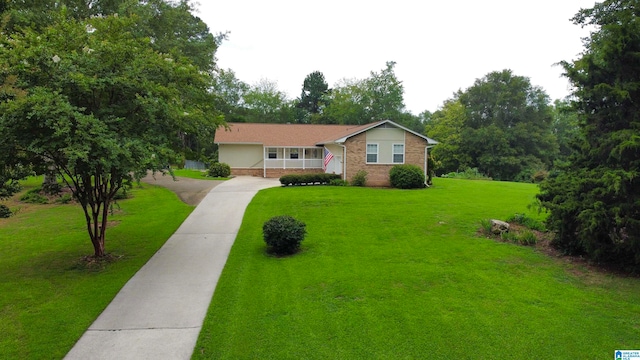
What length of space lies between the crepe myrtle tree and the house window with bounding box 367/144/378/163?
48.1 feet

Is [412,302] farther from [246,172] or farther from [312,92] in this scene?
[312,92]

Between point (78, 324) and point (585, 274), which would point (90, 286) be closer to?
point (78, 324)

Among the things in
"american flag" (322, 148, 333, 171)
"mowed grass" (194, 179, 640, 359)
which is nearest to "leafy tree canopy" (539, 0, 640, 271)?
"mowed grass" (194, 179, 640, 359)

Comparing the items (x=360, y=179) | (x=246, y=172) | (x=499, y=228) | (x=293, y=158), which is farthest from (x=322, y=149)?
(x=499, y=228)

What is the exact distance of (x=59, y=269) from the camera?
9109mm

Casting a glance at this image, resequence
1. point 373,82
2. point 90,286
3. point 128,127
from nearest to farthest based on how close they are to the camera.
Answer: point 90,286 → point 128,127 → point 373,82

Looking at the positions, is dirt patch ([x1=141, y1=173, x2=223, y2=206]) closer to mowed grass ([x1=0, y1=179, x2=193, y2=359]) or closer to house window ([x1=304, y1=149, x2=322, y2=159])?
mowed grass ([x1=0, y1=179, x2=193, y2=359])

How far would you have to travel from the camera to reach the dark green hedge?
22672mm

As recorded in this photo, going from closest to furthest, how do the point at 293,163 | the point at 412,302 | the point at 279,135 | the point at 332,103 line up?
the point at 412,302 < the point at 293,163 < the point at 279,135 < the point at 332,103

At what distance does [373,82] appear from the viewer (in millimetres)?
56281

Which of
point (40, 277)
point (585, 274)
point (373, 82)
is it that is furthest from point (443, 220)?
point (373, 82)

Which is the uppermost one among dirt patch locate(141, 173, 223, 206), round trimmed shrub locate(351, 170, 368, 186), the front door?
the front door

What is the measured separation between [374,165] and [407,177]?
2.37 meters

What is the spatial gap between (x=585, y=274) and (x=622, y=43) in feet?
16.7
